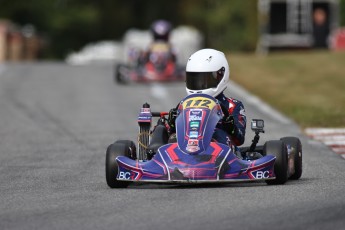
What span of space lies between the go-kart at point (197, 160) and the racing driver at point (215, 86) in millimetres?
214

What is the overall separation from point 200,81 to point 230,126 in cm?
55

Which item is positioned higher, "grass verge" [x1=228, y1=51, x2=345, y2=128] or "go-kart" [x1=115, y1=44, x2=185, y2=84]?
"go-kart" [x1=115, y1=44, x2=185, y2=84]

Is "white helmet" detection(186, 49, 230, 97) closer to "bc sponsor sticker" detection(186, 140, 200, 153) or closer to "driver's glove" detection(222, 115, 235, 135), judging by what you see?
"driver's glove" detection(222, 115, 235, 135)

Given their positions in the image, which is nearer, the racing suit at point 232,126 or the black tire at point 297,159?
the racing suit at point 232,126

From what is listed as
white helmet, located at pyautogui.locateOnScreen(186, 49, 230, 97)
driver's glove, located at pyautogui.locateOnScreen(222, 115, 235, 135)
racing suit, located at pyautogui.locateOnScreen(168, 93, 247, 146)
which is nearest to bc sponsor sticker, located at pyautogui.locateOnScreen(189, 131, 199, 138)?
racing suit, located at pyautogui.locateOnScreen(168, 93, 247, 146)

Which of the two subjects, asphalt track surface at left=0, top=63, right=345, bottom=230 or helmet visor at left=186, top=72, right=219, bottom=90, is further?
helmet visor at left=186, top=72, right=219, bottom=90

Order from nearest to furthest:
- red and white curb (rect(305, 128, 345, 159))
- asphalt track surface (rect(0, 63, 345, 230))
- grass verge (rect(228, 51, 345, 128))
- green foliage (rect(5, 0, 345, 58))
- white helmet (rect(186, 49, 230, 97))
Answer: asphalt track surface (rect(0, 63, 345, 230)) < white helmet (rect(186, 49, 230, 97)) < red and white curb (rect(305, 128, 345, 159)) < grass verge (rect(228, 51, 345, 128)) < green foliage (rect(5, 0, 345, 58))

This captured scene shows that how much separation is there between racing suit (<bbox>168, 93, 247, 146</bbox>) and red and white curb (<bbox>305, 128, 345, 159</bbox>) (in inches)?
102

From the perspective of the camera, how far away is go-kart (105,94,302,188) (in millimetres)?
10477

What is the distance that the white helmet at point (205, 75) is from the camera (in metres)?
11.5

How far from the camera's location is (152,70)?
28.2 m

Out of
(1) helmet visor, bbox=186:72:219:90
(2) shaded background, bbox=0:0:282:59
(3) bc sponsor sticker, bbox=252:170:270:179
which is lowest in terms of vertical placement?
(2) shaded background, bbox=0:0:282:59

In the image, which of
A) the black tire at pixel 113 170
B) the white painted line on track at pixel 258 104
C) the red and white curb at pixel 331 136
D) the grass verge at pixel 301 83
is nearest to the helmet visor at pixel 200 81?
the black tire at pixel 113 170

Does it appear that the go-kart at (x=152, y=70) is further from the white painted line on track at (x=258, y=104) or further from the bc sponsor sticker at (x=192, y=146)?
the bc sponsor sticker at (x=192, y=146)
